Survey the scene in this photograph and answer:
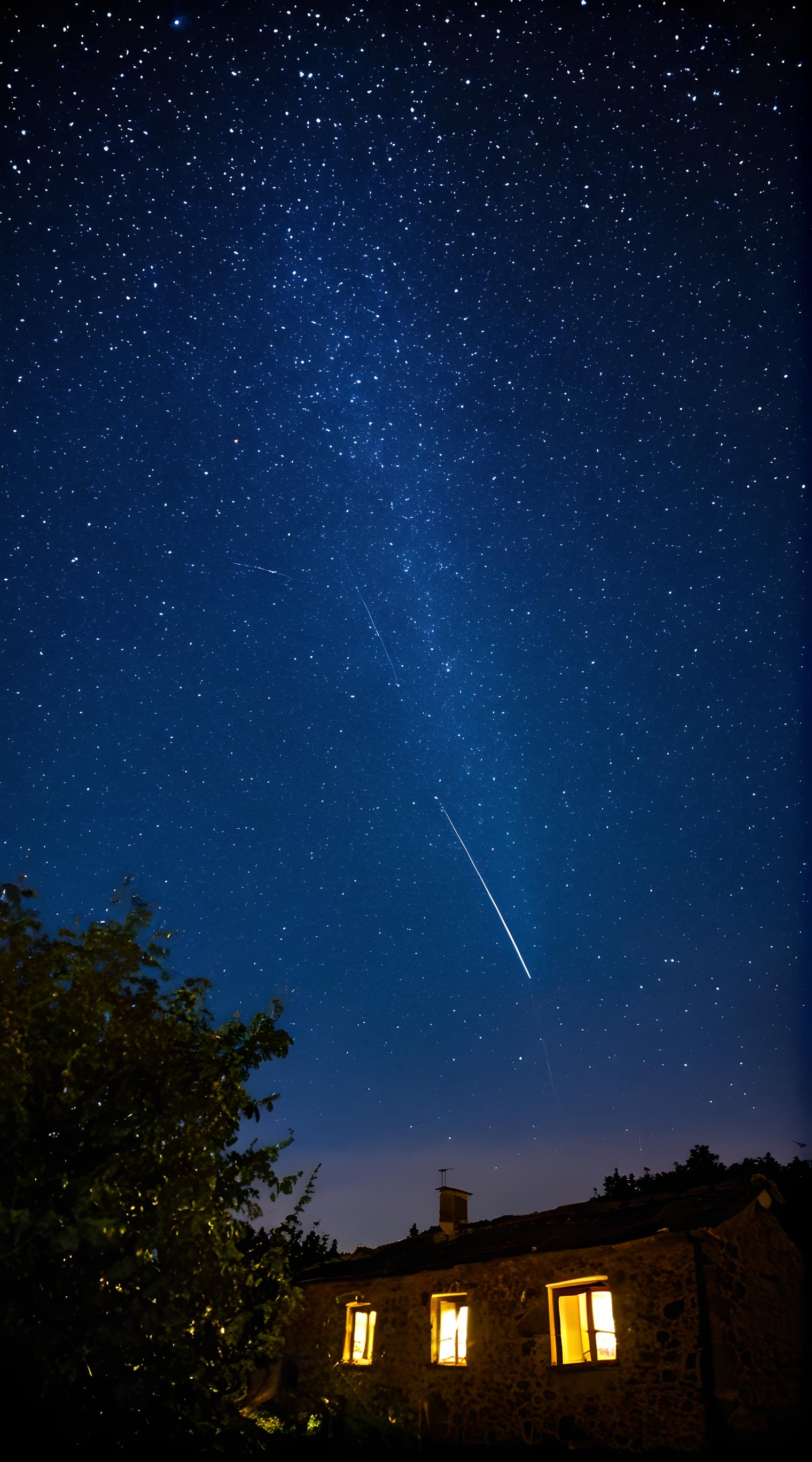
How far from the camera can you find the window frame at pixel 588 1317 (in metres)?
13.6

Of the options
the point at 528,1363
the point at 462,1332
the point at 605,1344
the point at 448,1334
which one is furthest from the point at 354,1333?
the point at 605,1344

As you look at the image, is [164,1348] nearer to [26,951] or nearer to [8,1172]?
[8,1172]

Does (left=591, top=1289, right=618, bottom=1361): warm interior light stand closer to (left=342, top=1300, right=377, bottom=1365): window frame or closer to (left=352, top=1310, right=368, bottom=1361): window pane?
(left=342, top=1300, right=377, bottom=1365): window frame

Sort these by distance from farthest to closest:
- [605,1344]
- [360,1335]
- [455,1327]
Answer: [360,1335]
[455,1327]
[605,1344]

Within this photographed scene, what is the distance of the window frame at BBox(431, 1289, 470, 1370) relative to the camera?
15656 mm

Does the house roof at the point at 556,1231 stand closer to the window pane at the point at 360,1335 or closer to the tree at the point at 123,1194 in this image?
the window pane at the point at 360,1335

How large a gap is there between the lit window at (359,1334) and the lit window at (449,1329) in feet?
6.38

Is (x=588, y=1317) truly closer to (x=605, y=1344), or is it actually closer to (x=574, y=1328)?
(x=605, y=1344)

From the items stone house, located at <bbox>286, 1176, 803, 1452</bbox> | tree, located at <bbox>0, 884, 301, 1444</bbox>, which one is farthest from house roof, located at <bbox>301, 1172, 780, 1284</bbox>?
tree, located at <bbox>0, 884, 301, 1444</bbox>

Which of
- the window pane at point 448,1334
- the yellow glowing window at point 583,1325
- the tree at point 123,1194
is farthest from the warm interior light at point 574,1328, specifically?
the tree at point 123,1194

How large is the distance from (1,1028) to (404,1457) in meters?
11.9

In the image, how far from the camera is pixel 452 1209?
20453 millimetres

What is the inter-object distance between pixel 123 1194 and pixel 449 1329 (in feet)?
37.6

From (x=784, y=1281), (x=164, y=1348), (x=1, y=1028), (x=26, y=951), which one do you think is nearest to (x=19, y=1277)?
(x=164, y=1348)
